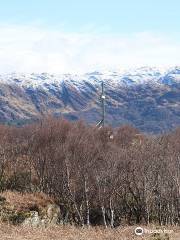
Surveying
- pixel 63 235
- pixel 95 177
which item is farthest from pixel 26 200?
pixel 63 235

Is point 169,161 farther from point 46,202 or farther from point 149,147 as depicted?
point 46,202

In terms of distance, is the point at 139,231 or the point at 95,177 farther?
the point at 95,177

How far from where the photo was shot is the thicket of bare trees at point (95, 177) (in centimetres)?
3509

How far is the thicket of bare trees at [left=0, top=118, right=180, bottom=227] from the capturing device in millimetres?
35094

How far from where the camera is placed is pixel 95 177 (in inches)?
1390

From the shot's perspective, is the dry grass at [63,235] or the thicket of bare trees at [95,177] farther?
the thicket of bare trees at [95,177]

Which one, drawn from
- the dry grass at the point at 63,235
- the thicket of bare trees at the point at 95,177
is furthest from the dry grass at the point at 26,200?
the dry grass at the point at 63,235

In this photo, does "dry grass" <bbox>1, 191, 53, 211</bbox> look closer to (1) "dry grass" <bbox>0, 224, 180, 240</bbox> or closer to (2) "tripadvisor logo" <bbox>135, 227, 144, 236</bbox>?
(1) "dry grass" <bbox>0, 224, 180, 240</bbox>

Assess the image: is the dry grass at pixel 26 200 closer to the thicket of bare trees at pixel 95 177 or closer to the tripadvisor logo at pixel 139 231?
the thicket of bare trees at pixel 95 177

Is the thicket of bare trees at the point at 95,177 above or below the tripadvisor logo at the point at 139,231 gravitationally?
below

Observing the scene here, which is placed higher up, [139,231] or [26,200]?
[139,231]

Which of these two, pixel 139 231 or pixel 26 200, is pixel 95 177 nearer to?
pixel 26 200

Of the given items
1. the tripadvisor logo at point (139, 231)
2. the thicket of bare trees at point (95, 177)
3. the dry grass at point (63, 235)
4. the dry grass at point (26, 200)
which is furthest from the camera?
the thicket of bare trees at point (95, 177)

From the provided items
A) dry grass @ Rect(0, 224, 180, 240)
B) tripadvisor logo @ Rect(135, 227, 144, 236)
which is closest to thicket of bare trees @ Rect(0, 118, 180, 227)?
tripadvisor logo @ Rect(135, 227, 144, 236)
